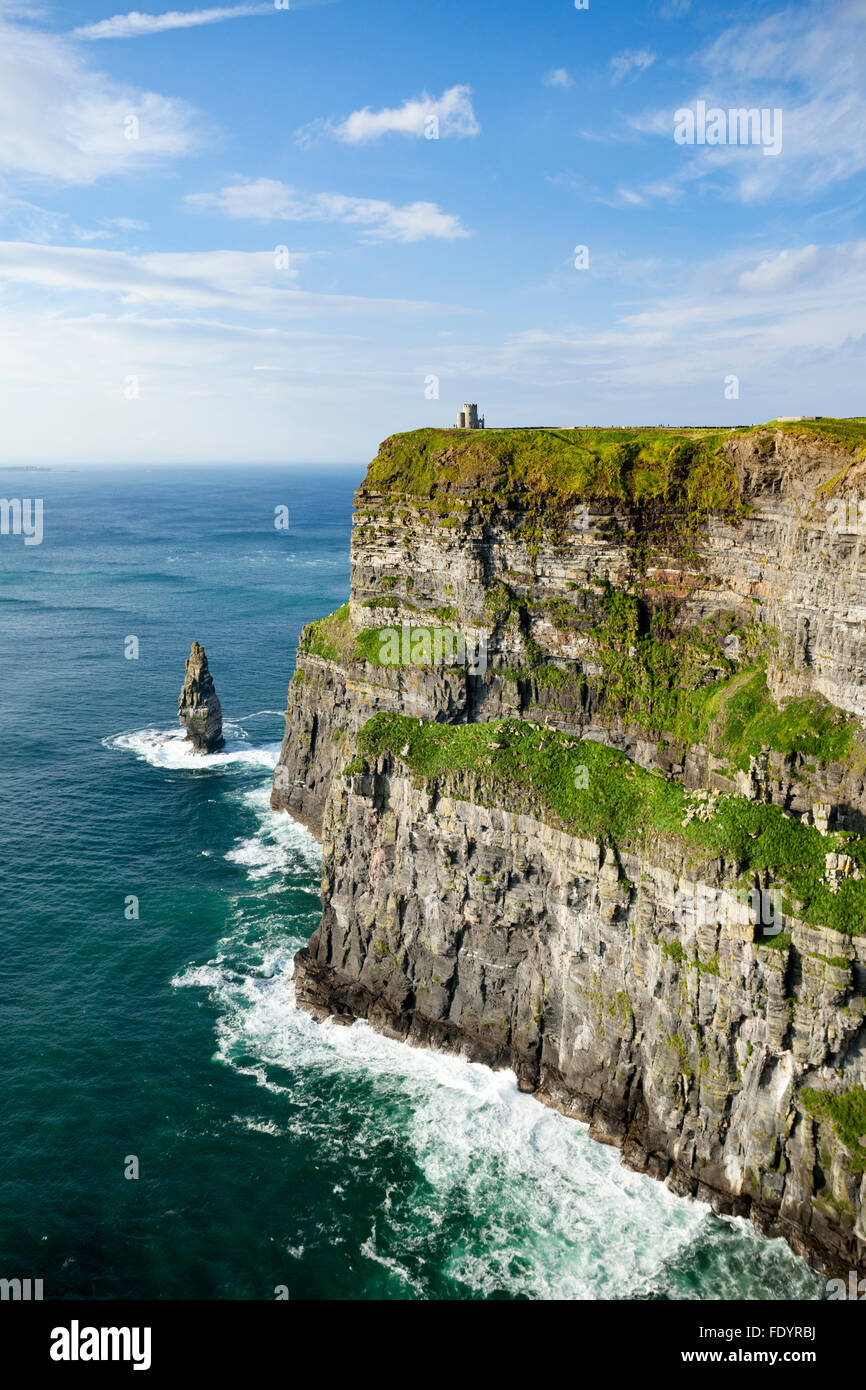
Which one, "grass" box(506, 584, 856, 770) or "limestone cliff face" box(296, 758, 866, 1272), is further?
"grass" box(506, 584, 856, 770)

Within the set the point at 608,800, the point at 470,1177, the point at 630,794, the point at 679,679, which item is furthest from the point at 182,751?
the point at 470,1177

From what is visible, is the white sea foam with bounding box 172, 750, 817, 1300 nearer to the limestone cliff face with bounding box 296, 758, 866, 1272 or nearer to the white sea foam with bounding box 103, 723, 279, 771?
the limestone cliff face with bounding box 296, 758, 866, 1272

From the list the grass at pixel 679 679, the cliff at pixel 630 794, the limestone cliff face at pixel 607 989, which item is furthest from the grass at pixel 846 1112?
the grass at pixel 679 679

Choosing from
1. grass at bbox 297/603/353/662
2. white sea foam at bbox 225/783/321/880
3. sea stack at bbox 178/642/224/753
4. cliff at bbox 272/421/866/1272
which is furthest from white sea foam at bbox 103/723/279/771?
cliff at bbox 272/421/866/1272

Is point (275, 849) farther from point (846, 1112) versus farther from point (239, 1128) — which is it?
point (846, 1112)

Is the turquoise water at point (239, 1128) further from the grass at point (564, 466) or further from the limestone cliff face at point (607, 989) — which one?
the grass at point (564, 466)

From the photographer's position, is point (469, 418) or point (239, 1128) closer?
point (239, 1128)
